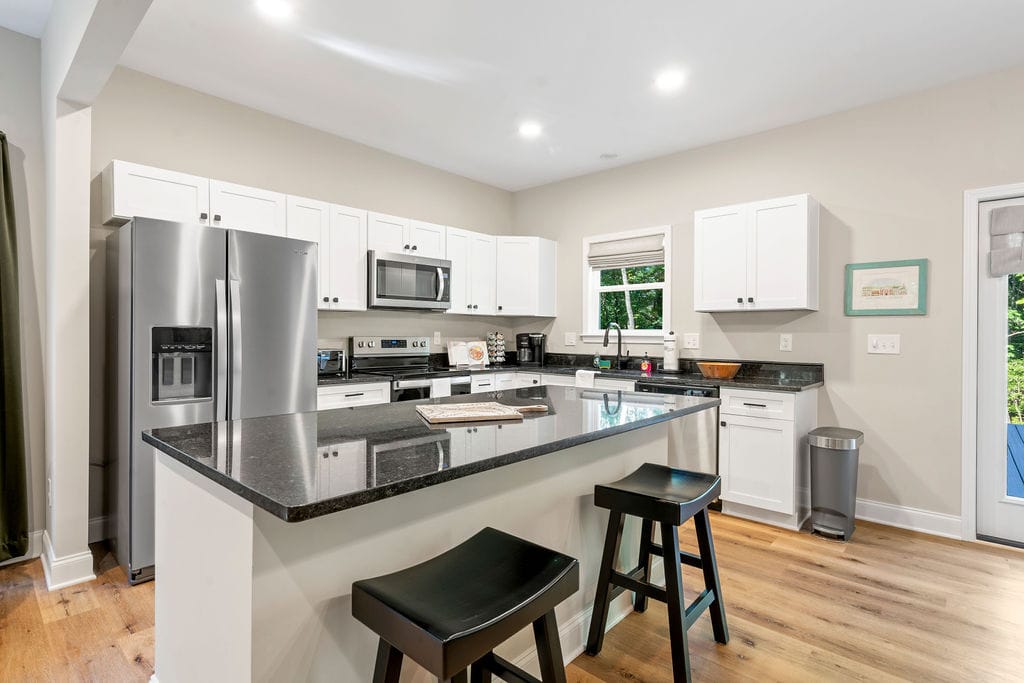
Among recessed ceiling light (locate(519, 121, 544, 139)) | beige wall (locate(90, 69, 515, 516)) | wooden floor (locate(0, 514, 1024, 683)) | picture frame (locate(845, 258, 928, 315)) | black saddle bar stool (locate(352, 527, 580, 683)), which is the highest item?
recessed ceiling light (locate(519, 121, 544, 139))

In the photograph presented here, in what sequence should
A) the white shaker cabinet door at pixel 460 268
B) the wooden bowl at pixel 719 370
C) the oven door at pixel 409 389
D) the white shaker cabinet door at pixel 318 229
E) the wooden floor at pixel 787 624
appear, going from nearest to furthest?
the wooden floor at pixel 787 624, the white shaker cabinet door at pixel 318 229, the oven door at pixel 409 389, the wooden bowl at pixel 719 370, the white shaker cabinet door at pixel 460 268

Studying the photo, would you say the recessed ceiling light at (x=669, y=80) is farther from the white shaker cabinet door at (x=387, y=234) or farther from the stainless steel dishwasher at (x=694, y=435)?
the white shaker cabinet door at (x=387, y=234)

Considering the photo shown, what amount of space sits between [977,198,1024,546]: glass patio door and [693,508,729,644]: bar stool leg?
2272 mm

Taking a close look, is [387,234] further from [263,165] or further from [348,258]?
[263,165]

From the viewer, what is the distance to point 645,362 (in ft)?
14.5

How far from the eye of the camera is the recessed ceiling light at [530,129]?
3.85 meters

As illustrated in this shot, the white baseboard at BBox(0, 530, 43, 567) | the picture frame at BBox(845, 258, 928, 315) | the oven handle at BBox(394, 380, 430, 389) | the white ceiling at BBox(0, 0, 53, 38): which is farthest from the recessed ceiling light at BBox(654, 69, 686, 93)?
the white baseboard at BBox(0, 530, 43, 567)

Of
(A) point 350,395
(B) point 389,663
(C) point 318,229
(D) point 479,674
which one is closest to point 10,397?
(A) point 350,395

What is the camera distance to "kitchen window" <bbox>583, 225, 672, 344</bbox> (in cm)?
457

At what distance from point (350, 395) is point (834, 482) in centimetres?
312

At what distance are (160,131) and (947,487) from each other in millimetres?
5359

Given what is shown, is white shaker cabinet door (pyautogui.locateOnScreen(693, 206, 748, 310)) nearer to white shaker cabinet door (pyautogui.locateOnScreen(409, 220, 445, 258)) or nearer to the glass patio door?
the glass patio door

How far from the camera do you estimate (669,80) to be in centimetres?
317

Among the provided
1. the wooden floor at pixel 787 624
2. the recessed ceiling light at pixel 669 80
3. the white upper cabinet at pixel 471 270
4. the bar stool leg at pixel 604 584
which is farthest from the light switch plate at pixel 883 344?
the white upper cabinet at pixel 471 270
